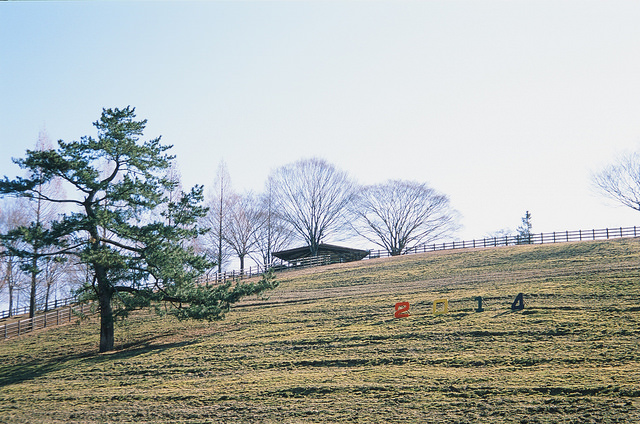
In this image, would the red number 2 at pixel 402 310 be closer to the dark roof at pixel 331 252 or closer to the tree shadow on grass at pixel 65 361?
the tree shadow on grass at pixel 65 361

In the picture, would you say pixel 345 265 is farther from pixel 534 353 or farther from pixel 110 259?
pixel 534 353

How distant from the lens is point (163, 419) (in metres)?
14.6

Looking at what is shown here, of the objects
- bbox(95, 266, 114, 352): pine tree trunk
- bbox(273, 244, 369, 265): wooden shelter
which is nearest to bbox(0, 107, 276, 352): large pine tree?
bbox(95, 266, 114, 352): pine tree trunk

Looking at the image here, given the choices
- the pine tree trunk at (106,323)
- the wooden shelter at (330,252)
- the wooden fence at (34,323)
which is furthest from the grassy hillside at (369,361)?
the wooden shelter at (330,252)

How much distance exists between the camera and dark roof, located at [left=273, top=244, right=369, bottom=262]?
52688 mm

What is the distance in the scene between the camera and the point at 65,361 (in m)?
23.3

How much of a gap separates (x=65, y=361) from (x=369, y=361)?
44.5ft

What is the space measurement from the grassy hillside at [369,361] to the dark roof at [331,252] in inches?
828

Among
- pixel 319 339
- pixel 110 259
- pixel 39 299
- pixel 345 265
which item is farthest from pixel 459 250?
pixel 39 299

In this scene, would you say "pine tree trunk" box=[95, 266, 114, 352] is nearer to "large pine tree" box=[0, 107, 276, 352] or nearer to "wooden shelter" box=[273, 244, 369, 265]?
"large pine tree" box=[0, 107, 276, 352]

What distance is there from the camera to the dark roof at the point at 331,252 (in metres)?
52.7

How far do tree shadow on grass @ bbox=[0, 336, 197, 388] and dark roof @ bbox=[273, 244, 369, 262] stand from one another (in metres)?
28.7

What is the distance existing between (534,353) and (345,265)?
30.4m

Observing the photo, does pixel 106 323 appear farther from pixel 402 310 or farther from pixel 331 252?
pixel 331 252
